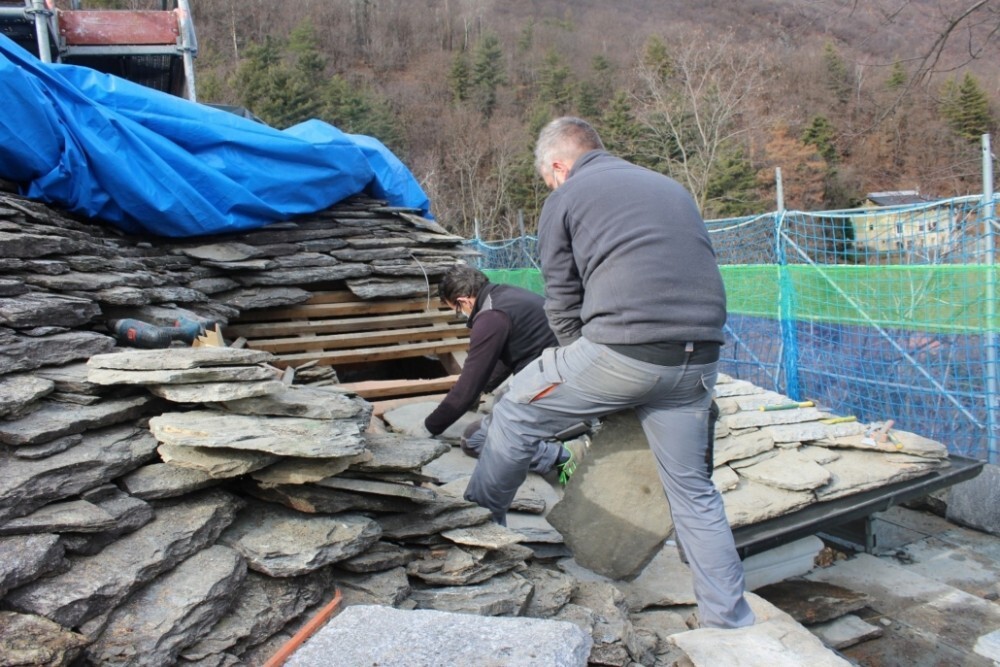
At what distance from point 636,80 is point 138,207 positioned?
116ft

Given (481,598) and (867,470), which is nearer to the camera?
(481,598)

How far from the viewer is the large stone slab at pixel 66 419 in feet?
7.39

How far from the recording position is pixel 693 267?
2.50 meters

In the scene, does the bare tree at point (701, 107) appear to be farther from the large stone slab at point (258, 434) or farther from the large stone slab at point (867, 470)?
the large stone slab at point (258, 434)

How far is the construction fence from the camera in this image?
4.77 metres

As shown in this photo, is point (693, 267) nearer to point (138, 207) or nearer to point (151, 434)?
point (151, 434)

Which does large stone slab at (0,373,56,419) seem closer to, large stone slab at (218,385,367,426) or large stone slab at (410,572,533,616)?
large stone slab at (218,385,367,426)

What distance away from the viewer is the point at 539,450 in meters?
3.96

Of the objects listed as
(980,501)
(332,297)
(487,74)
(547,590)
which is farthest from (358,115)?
(547,590)

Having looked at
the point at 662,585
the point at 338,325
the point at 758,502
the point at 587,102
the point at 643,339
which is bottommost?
the point at 662,585

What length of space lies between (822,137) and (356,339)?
97.3ft

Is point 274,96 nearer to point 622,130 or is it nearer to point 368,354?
point 622,130

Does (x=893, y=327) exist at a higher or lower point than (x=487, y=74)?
lower

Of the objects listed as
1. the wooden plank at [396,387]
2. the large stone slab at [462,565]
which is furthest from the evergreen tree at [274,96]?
the large stone slab at [462,565]
